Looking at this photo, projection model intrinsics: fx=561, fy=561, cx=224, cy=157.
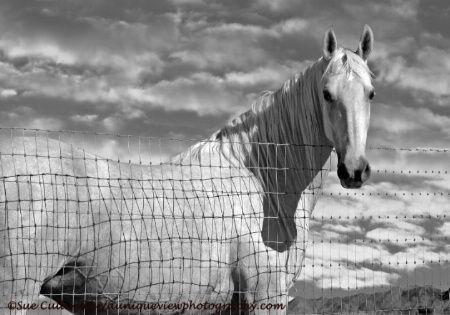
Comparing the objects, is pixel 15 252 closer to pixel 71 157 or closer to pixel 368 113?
pixel 71 157

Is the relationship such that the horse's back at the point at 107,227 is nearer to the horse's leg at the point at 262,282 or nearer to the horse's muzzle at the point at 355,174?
the horse's leg at the point at 262,282

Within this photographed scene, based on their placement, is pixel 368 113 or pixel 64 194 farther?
pixel 368 113

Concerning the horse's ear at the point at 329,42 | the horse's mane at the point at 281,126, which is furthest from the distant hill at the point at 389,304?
the horse's ear at the point at 329,42

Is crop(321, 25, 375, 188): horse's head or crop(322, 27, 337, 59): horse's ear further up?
crop(322, 27, 337, 59): horse's ear

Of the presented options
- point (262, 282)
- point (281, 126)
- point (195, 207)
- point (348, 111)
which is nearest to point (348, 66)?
point (348, 111)

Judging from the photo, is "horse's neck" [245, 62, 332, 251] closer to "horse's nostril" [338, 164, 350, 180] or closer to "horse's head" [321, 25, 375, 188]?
"horse's head" [321, 25, 375, 188]

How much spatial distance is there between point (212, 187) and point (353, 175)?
1223mm

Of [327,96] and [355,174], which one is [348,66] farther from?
[355,174]

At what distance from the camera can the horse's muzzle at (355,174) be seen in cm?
438

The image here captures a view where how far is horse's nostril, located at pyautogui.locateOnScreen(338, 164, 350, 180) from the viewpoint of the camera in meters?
4.40

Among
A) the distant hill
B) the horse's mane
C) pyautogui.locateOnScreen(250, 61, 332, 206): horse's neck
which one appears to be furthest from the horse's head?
the distant hill

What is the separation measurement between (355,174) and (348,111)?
0.53 m

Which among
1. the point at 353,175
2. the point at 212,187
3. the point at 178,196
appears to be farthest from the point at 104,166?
the point at 353,175

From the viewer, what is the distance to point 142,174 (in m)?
4.68
